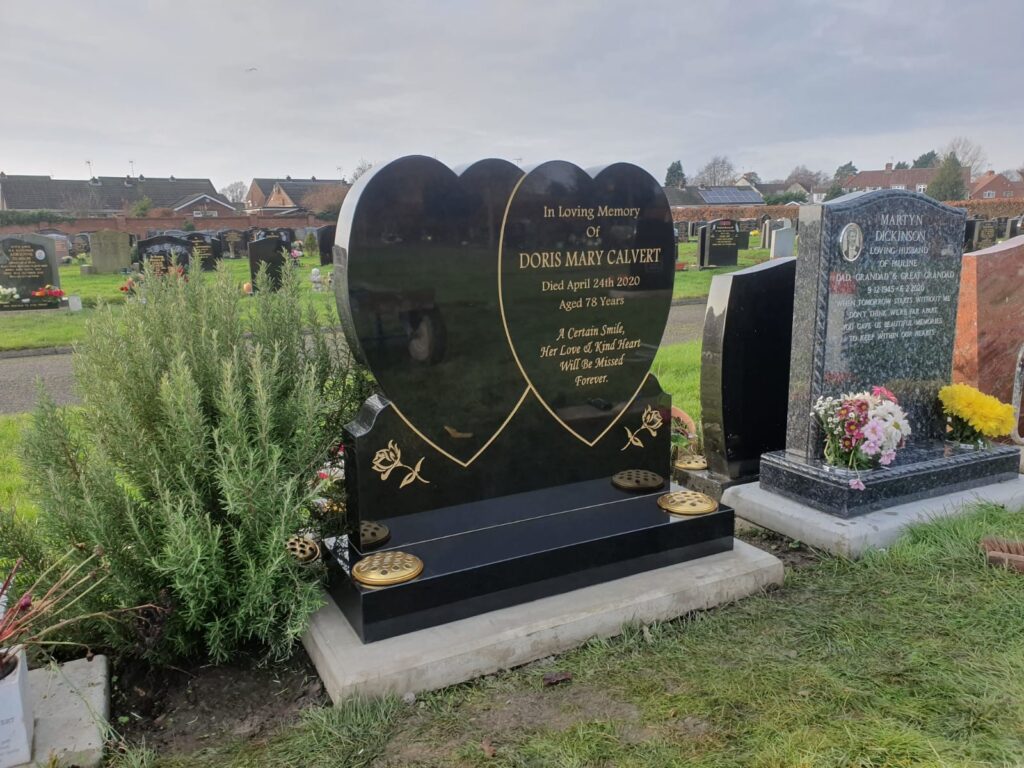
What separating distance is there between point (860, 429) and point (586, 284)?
175 cm

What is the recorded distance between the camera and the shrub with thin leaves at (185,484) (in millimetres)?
2600

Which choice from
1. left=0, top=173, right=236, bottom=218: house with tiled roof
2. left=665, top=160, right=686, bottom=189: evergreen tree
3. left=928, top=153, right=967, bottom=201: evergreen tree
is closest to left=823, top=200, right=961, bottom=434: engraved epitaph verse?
left=928, top=153, right=967, bottom=201: evergreen tree

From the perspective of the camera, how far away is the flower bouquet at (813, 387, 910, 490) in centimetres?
390

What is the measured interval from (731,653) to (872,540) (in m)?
1.35

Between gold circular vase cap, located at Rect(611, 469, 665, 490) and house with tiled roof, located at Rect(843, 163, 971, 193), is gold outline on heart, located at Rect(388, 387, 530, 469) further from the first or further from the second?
house with tiled roof, located at Rect(843, 163, 971, 193)

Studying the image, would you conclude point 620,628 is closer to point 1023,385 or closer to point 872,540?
point 872,540

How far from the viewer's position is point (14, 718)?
2.14 m

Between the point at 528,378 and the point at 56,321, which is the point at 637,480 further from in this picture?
the point at 56,321

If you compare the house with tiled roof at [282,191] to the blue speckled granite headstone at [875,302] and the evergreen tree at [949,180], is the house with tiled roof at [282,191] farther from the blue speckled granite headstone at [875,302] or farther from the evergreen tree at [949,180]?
the blue speckled granite headstone at [875,302]

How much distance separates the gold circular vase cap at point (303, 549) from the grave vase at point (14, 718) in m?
1.04

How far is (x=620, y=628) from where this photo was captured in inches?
119

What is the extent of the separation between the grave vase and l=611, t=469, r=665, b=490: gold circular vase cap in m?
2.59

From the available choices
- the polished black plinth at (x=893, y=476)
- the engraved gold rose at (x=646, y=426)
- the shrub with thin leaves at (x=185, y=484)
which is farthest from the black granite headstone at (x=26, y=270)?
the polished black plinth at (x=893, y=476)

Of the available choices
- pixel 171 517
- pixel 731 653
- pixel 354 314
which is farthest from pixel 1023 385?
pixel 171 517
